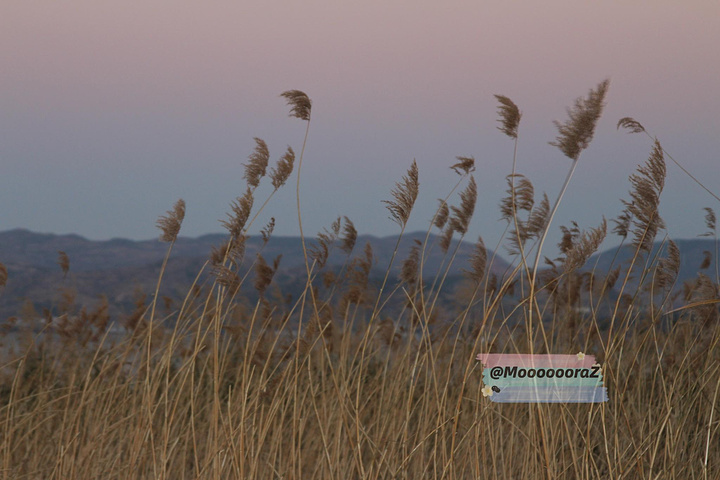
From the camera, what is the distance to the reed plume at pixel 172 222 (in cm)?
316

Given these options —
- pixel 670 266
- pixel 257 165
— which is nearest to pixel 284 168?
pixel 257 165

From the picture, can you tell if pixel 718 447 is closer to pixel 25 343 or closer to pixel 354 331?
pixel 354 331

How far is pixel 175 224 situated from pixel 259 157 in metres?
0.47

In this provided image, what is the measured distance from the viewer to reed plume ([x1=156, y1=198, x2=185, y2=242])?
3.16 m

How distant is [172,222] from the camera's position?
125 inches

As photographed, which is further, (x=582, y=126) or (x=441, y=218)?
(x=441, y=218)

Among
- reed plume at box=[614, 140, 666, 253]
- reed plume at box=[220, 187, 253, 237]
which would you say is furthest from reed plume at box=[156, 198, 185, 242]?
reed plume at box=[614, 140, 666, 253]

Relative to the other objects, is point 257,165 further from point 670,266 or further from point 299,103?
point 670,266

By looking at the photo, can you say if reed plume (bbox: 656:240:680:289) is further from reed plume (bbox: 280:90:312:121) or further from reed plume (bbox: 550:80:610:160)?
reed plume (bbox: 280:90:312:121)

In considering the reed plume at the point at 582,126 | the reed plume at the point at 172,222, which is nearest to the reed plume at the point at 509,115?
the reed plume at the point at 582,126

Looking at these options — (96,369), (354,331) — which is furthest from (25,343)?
(354,331)

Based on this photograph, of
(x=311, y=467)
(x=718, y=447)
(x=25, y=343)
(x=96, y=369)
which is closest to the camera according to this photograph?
(x=311, y=467)

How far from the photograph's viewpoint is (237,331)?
11.7 ft

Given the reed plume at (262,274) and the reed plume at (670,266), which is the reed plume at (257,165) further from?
the reed plume at (670,266)
